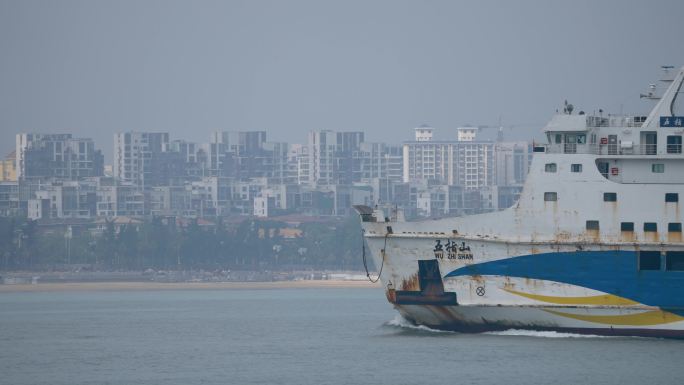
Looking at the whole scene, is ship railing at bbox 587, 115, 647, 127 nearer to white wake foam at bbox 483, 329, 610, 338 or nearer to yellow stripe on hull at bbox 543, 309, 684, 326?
yellow stripe on hull at bbox 543, 309, 684, 326

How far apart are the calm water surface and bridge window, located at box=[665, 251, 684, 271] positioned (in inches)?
87.5

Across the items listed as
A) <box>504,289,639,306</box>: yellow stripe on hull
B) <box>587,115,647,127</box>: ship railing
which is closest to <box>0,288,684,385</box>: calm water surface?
<box>504,289,639,306</box>: yellow stripe on hull

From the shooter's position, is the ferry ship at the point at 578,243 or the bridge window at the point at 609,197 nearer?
the ferry ship at the point at 578,243

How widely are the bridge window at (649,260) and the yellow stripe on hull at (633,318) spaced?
1301 millimetres

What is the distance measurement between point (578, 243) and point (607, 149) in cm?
322

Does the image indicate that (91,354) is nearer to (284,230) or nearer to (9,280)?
(9,280)

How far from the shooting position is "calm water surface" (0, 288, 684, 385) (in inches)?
1750

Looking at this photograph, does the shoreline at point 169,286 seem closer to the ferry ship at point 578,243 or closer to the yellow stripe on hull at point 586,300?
the ferry ship at point 578,243

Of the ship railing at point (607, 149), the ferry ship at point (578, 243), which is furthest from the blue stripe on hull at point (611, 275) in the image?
the ship railing at point (607, 149)

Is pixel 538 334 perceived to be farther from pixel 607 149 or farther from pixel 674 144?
pixel 674 144

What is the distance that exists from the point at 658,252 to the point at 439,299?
22.4ft

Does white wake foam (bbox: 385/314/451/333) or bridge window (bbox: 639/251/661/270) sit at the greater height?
bridge window (bbox: 639/251/661/270)

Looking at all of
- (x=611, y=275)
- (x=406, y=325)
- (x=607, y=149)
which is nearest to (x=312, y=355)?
(x=406, y=325)

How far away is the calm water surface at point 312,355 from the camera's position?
44438mm
